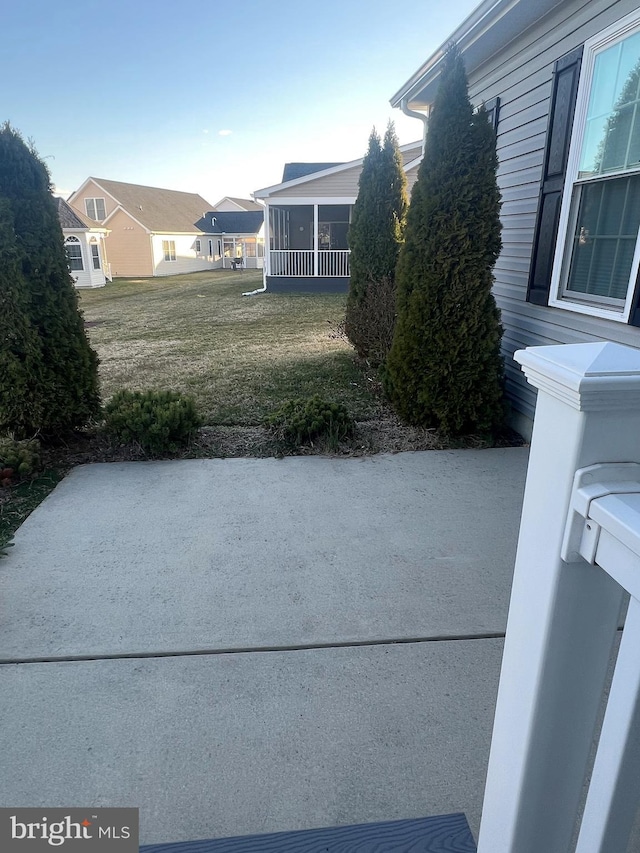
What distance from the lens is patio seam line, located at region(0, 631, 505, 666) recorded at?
2.20 meters

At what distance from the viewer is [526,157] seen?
466 centimetres

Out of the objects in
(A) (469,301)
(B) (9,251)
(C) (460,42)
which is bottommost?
(A) (469,301)

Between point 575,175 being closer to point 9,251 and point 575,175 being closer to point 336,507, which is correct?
point 336,507

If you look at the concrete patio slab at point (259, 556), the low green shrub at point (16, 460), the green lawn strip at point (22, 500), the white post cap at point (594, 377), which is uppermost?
the white post cap at point (594, 377)

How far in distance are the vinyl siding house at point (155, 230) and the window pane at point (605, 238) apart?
2648 centimetres

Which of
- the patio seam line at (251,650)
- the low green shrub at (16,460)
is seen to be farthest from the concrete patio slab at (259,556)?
the low green shrub at (16,460)

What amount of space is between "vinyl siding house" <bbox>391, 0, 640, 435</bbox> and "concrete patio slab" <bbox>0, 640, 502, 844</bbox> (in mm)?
2601

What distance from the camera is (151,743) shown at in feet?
5.95

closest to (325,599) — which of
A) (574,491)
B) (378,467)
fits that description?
(378,467)

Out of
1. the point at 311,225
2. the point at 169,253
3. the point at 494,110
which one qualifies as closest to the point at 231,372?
the point at 494,110

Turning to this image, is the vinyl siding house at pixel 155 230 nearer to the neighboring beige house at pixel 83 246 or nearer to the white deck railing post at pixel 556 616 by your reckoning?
the neighboring beige house at pixel 83 246

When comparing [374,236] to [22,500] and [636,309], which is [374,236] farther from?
[22,500]

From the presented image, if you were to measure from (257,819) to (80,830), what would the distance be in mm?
491

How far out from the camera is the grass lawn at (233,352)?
6.33m
